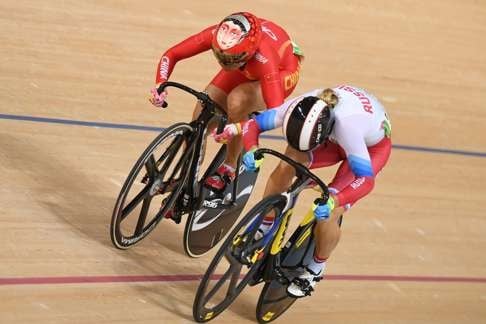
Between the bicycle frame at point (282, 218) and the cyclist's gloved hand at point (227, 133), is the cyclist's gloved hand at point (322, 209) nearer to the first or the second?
the bicycle frame at point (282, 218)

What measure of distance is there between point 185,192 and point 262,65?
650 mm

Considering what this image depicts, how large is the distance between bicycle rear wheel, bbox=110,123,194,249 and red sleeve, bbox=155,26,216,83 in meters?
0.25

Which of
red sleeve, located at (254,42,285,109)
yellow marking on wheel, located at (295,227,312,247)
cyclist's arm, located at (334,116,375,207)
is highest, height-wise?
red sleeve, located at (254,42,285,109)

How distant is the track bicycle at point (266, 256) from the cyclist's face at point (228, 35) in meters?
0.48

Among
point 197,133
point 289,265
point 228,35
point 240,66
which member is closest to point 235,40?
point 228,35

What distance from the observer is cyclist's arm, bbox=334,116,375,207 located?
12.7ft

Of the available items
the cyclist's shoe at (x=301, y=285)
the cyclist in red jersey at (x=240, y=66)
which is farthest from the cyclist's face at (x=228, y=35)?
the cyclist's shoe at (x=301, y=285)

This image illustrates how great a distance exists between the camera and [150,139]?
18.2 ft

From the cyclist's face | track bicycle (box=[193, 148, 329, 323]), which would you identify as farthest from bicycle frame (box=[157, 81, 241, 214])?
track bicycle (box=[193, 148, 329, 323])

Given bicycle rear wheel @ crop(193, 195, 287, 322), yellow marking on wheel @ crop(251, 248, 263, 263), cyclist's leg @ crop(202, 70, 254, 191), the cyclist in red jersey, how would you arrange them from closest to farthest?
bicycle rear wheel @ crop(193, 195, 287, 322) → yellow marking on wheel @ crop(251, 248, 263, 263) → the cyclist in red jersey → cyclist's leg @ crop(202, 70, 254, 191)

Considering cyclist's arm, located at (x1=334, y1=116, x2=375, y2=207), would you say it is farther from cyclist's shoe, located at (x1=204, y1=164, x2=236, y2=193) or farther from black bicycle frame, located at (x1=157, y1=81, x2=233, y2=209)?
cyclist's shoe, located at (x1=204, y1=164, x2=236, y2=193)

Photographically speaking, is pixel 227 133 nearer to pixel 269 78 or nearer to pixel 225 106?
pixel 269 78

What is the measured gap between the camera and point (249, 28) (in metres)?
4.12

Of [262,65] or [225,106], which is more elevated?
[262,65]
